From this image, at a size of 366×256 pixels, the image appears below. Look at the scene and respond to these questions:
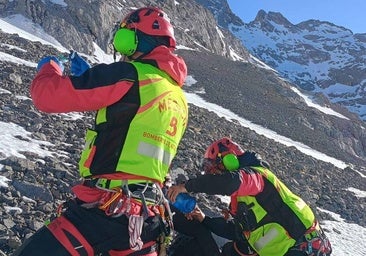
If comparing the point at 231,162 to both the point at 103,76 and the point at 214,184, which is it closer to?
the point at 214,184

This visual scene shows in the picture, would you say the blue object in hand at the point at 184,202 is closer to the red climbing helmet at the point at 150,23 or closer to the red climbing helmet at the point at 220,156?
the red climbing helmet at the point at 220,156

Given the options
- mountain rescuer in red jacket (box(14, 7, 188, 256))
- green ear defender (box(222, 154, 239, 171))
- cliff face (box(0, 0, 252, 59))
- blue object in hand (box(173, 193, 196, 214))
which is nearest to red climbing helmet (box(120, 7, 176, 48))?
mountain rescuer in red jacket (box(14, 7, 188, 256))

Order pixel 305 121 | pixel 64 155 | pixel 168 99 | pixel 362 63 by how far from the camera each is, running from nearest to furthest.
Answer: pixel 168 99
pixel 64 155
pixel 305 121
pixel 362 63

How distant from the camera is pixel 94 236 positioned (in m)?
3.62

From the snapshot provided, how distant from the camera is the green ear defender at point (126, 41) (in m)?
3.87

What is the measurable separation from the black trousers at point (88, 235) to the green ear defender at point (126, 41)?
120cm

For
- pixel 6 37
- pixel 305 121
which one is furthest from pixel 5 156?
pixel 305 121

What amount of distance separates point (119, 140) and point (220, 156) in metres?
3.12

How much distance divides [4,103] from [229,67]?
155 ft

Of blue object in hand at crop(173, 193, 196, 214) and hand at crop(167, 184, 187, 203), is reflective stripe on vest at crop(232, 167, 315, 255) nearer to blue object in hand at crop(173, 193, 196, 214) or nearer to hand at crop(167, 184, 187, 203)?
blue object in hand at crop(173, 193, 196, 214)

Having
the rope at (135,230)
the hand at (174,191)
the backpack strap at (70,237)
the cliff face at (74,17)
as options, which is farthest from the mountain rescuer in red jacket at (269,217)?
the cliff face at (74,17)

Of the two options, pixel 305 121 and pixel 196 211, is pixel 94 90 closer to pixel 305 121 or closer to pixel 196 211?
pixel 196 211

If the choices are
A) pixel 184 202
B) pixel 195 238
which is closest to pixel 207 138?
pixel 195 238

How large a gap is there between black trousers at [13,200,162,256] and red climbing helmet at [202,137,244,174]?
2.82 m
